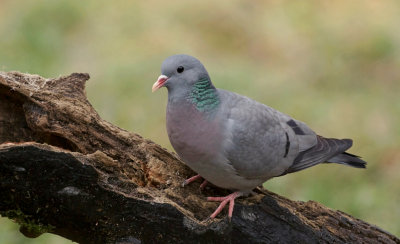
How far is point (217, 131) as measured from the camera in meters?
3.15

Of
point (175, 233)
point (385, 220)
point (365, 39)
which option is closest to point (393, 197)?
point (385, 220)

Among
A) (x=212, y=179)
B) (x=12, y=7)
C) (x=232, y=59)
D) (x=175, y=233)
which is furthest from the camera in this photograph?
(x=12, y=7)

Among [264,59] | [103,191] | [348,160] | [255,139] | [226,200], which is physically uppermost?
[264,59]

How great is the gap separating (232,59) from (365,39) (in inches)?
71.0

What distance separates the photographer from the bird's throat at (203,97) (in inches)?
125

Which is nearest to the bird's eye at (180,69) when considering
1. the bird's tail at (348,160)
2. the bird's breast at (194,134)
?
the bird's breast at (194,134)

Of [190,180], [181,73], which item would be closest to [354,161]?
[190,180]

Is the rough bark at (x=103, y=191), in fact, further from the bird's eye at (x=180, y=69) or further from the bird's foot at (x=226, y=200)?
the bird's eye at (x=180, y=69)

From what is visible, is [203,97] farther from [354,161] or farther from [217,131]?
[354,161]

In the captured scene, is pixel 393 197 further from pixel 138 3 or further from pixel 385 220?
pixel 138 3

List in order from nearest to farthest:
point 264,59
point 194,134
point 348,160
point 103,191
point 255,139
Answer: point 103,191 → point 194,134 → point 255,139 → point 348,160 → point 264,59

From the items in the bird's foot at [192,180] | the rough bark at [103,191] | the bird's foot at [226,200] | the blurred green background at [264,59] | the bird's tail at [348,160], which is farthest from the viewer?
the blurred green background at [264,59]

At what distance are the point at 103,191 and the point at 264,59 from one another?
474cm

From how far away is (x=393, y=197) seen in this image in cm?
543
